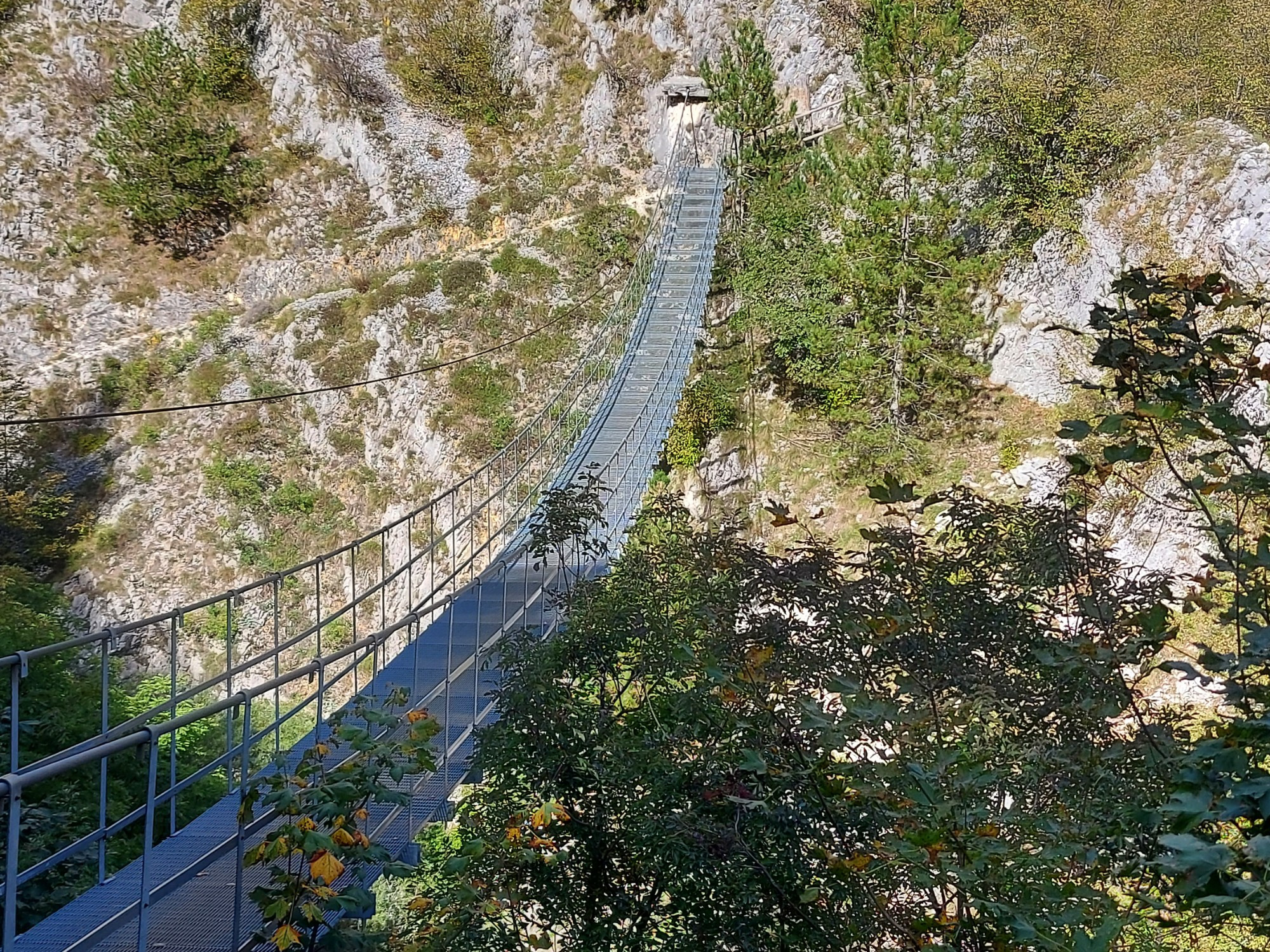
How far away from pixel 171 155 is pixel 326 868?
549 inches

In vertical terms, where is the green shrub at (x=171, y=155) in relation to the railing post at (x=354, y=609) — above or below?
above

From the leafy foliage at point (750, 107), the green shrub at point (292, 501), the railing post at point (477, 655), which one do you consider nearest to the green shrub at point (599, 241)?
the leafy foliage at point (750, 107)

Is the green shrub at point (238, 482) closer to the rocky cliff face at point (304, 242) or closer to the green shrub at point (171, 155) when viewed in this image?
the rocky cliff face at point (304, 242)

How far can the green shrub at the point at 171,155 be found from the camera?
1284 centimetres

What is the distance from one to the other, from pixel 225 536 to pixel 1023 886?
1057cm

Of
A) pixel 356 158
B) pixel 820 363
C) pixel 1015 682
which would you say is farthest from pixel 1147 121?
pixel 356 158

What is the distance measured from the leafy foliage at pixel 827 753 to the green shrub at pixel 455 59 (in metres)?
12.9

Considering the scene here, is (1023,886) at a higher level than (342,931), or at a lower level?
higher

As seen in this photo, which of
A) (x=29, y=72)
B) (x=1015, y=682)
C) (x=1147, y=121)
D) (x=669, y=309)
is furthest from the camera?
(x=29, y=72)

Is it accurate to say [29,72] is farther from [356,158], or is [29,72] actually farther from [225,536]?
[225,536]

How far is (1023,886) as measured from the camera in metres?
1.54

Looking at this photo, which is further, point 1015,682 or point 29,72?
point 29,72

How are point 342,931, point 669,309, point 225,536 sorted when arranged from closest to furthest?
point 342,931 → point 669,309 → point 225,536

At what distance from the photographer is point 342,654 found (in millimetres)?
2525
